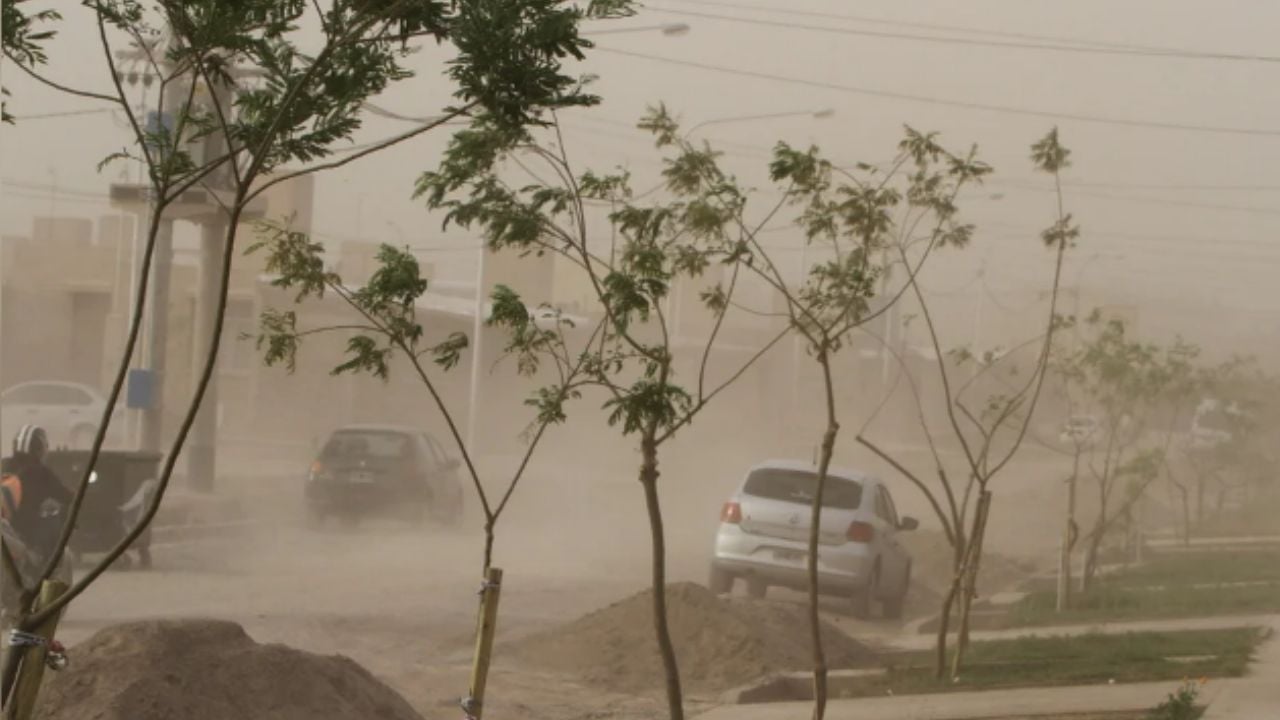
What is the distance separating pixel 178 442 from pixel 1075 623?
14.7 m

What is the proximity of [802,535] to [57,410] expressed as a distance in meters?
22.0

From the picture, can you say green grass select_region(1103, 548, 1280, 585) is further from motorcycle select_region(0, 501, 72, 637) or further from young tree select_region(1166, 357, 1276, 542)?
motorcycle select_region(0, 501, 72, 637)

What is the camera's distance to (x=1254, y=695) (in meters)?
13.3

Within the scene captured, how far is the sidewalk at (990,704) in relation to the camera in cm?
1261

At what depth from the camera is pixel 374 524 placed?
29219mm

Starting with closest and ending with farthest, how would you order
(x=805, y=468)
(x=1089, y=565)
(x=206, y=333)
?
(x=805, y=468), (x=1089, y=565), (x=206, y=333)

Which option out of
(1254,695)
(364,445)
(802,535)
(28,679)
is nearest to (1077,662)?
(1254,695)

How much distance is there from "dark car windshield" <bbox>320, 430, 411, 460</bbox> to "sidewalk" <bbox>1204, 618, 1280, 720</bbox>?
49.4 feet

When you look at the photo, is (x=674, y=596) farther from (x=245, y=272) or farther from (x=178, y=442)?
(x=245, y=272)

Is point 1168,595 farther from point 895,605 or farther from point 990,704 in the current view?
point 990,704

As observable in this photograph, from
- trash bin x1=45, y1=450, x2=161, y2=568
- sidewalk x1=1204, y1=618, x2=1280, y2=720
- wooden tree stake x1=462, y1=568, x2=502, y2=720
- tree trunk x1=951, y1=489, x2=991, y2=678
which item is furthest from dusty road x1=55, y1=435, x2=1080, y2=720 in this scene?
wooden tree stake x1=462, y1=568, x2=502, y2=720

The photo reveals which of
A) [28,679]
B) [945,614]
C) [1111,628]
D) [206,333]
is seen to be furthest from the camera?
[206,333]

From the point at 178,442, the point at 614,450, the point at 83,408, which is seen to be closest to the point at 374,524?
the point at 83,408

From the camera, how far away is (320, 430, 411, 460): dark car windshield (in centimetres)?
2852
